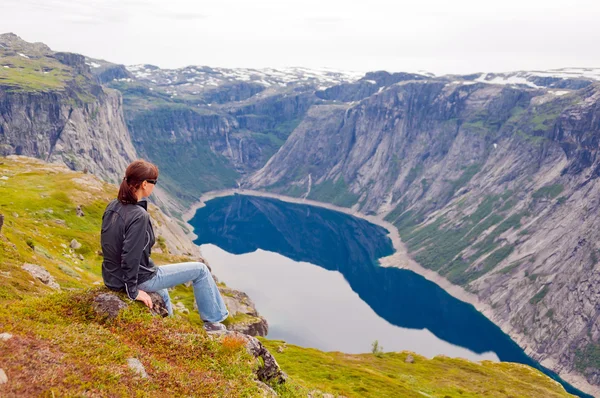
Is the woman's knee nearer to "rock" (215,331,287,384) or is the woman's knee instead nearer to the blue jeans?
the blue jeans

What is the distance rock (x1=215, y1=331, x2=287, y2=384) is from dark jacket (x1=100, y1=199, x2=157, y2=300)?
4.97m

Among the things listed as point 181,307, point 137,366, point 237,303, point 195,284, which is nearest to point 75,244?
point 181,307

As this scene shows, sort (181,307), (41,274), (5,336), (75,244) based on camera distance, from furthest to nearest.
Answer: (75,244) < (181,307) < (41,274) < (5,336)

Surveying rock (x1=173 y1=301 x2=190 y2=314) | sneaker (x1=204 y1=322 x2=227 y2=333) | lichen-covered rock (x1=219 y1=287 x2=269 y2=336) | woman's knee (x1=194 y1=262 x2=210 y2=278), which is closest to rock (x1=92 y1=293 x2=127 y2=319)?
woman's knee (x1=194 y1=262 x2=210 y2=278)

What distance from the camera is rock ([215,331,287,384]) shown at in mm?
21750

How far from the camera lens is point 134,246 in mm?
18297

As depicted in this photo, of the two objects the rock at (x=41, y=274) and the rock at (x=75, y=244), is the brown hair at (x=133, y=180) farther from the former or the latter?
the rock at (x=75, y=244)

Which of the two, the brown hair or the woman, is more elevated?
the brown hair

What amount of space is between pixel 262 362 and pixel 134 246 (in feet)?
26.6

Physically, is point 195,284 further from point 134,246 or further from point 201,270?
point 134,246

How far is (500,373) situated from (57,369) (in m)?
102

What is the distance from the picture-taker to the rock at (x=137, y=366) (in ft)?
56.6

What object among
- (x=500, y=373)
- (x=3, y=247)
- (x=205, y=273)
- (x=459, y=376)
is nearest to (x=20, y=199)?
(x=3, y=247)

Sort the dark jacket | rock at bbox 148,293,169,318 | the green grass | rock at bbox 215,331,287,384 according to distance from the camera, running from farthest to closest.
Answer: the green grass
rock at bbox 215,331,287,384
rock at bbox 148,293,169,318
the dark jacket
